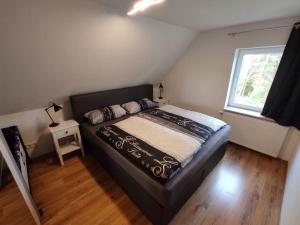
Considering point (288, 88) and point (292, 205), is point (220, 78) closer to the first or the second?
point (288, 88)

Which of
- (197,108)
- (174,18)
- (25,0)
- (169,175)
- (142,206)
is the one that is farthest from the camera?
(197,108)

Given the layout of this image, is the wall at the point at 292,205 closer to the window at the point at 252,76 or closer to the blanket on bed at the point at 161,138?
Result: the blanket on bed at the point at 161,138

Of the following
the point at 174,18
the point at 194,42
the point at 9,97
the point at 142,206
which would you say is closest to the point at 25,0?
the point at 9,97

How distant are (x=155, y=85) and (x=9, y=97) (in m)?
2.96

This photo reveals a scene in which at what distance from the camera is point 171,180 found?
1.34 m

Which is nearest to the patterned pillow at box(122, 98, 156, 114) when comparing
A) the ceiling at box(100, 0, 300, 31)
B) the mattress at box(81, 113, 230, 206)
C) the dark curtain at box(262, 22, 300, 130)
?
the mattress at box(81, 113, 230, 206)

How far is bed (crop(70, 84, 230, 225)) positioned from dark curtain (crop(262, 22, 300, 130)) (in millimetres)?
801

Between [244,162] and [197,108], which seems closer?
[244,162]

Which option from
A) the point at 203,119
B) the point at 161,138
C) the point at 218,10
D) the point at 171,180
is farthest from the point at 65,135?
the point at 218,10

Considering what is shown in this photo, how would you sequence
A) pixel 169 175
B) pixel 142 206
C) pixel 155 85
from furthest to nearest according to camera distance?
1. pixel 155 85
2. pixel 142 206
3. pixel 169 175

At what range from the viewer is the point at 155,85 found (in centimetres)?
400

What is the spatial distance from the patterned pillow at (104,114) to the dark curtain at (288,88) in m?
2.47

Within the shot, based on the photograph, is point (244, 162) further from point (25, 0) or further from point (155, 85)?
point (25, 0)

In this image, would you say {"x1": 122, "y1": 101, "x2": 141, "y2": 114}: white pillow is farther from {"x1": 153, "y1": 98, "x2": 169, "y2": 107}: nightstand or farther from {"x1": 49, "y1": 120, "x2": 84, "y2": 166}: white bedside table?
{"x1": 49, "y1": 120, "x2": 84, "y2": 166}: white bedside table
